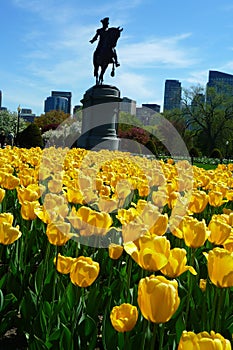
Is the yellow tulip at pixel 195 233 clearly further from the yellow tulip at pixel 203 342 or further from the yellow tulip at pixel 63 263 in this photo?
the yellow tulip at pixel 203 342

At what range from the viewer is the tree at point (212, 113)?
64.4m

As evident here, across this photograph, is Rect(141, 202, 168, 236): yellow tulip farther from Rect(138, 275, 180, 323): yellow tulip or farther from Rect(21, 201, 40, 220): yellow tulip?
Result: Rect(138, 275, 180, 323): yellow tulip

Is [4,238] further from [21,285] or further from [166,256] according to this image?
[166,256]

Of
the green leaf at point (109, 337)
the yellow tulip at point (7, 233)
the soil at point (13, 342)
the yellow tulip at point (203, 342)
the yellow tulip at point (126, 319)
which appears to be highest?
the yellow tulip at point (7, 233)

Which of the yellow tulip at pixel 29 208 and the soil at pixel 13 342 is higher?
the yellow tulip at pixel 29 208

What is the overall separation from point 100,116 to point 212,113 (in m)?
40.3

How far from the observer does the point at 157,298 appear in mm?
1429

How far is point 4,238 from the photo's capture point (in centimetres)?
230

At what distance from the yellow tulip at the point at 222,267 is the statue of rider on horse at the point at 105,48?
87.0 feet

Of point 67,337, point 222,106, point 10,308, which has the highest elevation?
point 222,106

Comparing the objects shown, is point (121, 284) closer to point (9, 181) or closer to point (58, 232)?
point (58, 232)

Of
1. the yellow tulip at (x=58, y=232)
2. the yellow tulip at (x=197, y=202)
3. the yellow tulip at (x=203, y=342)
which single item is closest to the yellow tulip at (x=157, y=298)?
the yellow tulip at (x=203, y=342)

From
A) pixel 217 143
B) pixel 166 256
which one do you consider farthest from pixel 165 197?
pixel 217 143

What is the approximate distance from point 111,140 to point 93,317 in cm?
2325
